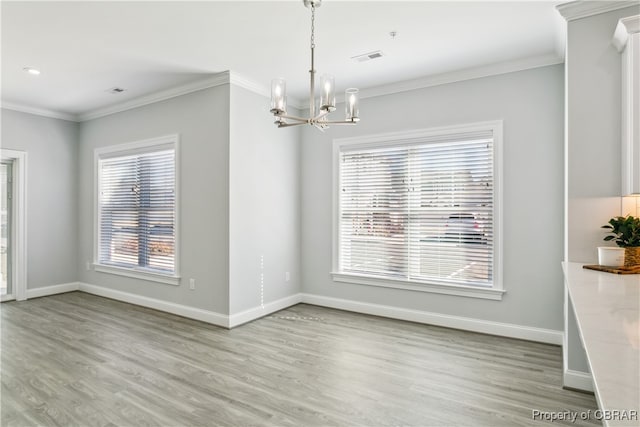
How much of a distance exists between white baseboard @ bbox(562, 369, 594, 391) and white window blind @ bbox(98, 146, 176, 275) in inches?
163

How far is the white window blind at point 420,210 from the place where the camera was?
4.03 m

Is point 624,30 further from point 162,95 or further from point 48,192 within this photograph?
point 48,192

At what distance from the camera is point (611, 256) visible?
7.86ft

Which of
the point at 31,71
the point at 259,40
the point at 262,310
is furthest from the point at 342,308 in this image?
the point at 31,71

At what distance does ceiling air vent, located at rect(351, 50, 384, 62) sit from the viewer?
3617mm

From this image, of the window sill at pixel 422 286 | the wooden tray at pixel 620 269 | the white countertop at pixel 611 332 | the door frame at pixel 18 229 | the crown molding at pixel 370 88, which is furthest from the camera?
the door frame at pixel 18 229

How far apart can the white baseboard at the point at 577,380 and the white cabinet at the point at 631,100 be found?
131 cm

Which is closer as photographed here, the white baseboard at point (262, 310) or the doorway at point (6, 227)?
the white baseboard at point (262, 310)

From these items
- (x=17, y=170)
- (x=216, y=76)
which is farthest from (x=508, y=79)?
(x=17, y=170)

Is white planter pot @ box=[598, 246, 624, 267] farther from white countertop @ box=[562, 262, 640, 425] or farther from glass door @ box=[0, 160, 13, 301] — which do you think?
glass door @ box=[0, 160, 13, 301]

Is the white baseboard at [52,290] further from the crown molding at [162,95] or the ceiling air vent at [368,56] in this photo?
the ceiling air vent at [368,56]

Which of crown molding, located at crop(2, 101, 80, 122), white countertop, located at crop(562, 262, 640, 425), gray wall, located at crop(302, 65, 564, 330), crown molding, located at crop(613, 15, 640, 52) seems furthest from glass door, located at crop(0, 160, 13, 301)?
crown molding, located at crop(613, 15, 640, 52)

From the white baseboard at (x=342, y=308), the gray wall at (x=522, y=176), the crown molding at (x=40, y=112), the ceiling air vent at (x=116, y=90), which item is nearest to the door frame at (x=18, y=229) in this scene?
the white baseboard at (x=342, y=308)

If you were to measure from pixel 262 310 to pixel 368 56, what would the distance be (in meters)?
3.13
